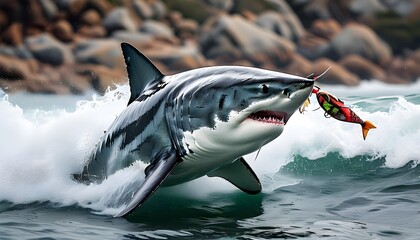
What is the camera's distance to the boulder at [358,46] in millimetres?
59406

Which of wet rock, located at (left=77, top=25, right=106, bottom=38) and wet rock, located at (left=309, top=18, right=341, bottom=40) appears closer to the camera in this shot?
wet rock, located at (left=77, top=25, right=106, bottom=38)

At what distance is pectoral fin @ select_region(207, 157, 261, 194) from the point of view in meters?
8.77

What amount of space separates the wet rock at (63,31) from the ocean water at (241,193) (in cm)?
4789

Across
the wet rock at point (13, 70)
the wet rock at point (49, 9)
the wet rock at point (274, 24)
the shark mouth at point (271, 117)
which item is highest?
the wet rock at point (274, 24)

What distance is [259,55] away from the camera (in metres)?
56.7

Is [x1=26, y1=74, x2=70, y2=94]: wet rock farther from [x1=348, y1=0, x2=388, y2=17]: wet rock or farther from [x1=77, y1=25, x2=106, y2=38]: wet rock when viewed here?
[x1=348, y1=0, x2=388, y2=17]: wet rock

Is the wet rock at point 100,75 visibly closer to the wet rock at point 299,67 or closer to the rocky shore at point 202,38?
the rocky shore at point 202,38

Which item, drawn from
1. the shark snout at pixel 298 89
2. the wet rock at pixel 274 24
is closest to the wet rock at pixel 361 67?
the wet rock at pixel 274 24

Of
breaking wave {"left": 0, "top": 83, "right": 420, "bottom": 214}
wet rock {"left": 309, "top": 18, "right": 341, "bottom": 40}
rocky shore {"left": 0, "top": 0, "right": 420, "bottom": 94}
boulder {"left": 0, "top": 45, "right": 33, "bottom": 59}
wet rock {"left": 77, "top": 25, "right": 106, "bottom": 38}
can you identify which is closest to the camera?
breaking wave {"left": 0, "top": 83, "right": 420, "bottom": 214}

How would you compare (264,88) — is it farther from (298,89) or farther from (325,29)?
(325,29)

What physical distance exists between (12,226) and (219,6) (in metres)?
60.0

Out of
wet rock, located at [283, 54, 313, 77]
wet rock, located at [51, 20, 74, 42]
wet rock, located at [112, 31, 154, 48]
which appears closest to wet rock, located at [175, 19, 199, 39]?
wet rock, located at [112, 31, 154, 48]

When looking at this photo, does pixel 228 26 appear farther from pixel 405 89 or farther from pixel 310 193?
pixel 310 193

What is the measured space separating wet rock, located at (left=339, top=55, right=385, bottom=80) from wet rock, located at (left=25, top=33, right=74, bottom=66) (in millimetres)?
21010
